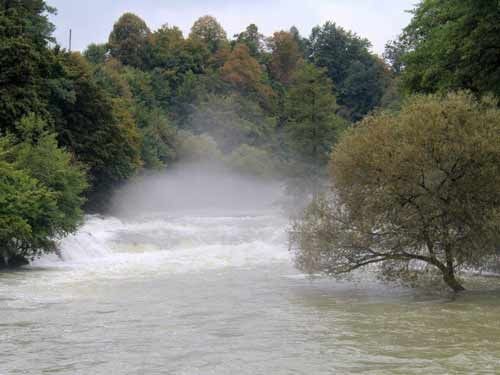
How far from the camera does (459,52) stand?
2905 cm

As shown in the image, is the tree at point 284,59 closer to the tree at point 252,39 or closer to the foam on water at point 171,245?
the tree at point 252,39

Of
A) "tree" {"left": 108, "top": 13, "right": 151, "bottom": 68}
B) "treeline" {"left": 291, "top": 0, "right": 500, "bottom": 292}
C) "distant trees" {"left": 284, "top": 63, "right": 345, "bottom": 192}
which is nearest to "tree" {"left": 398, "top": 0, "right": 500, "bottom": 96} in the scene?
"treeline" {"left": 291, "top": 0, "right": 500, "bottom": 292}

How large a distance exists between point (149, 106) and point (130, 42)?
17648mm

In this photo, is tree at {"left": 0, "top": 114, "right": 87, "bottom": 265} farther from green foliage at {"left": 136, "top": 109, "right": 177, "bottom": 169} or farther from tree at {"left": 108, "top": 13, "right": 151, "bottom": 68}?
tree at {"left": 108, "top": 13, "right": 151, "bottom": 68}

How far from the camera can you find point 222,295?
24.8m

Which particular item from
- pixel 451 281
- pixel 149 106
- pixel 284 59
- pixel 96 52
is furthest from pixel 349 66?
pixel 451 281

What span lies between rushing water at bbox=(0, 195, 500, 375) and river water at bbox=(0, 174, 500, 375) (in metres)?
0.03

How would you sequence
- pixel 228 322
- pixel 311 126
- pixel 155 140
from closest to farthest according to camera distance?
1. pixel 228 322
2. pixel 311 126
3. pixel 155 140

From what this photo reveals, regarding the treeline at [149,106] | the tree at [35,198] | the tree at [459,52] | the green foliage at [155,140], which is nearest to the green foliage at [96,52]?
the treeline at [149,106]

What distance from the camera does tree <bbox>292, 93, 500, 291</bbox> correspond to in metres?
22.6

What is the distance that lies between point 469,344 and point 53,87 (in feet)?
114

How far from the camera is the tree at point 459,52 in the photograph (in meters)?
26.5

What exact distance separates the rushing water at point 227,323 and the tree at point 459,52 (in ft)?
24.6

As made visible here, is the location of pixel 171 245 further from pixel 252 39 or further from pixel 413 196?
pixel 252 39
